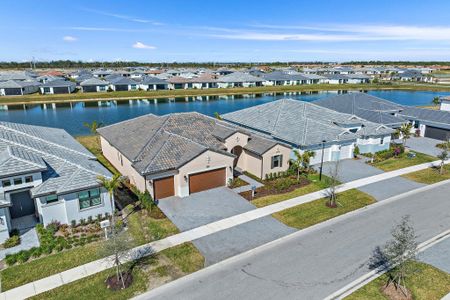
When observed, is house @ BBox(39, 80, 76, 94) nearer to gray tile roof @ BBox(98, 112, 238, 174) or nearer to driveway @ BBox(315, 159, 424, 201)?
gray tile roof @ BBox(98, 112, 238, 174)

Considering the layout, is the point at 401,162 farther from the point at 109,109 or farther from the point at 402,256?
the point at 109,109

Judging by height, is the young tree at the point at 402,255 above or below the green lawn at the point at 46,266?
above

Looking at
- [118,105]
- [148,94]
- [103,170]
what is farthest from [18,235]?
[148,94]

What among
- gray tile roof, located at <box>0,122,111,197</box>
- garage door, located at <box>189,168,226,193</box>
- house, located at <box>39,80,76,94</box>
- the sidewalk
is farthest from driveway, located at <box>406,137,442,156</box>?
house, located at <box>39,80,76,94</box>

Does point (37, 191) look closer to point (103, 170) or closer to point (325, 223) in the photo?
point (103, 170)

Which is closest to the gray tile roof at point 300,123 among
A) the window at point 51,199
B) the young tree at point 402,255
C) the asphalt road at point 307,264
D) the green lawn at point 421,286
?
the asphalt road at point 307,264

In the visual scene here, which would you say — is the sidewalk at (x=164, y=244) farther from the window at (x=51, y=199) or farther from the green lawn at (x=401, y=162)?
the window at (x=51, y=199)

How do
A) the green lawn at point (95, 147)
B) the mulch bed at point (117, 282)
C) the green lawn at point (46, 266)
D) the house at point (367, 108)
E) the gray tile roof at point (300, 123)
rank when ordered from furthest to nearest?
the house at point (367, 108) → the gray tile roof at point (300, 123) → the green lawn at point (95, 147) → the green lawn at point (46, 266) → the mulch bed at point (117, 282)
